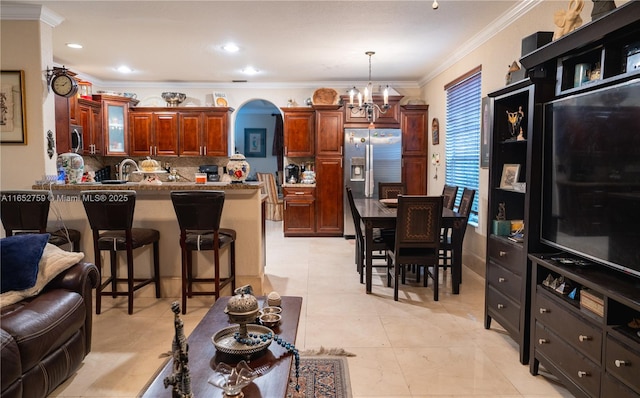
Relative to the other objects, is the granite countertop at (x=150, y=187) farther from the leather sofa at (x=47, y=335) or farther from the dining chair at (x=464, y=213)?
the dining chair at (x=464, y=213)

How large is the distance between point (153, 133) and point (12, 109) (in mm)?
3329

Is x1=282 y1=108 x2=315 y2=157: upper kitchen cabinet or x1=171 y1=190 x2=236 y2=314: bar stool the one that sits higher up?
x1=282 y1=108 x2=315 y2=157: upper kitchen cabinet

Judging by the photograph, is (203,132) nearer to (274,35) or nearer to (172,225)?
(274,35)

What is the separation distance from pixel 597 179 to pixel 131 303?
3.41 metres

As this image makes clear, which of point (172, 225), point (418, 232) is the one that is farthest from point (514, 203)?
point (172, 225)

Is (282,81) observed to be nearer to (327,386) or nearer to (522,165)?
(522,165)

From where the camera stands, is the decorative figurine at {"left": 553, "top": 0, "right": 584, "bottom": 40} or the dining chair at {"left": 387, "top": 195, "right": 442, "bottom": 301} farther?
the dining chair at {"left": 387, "top": 195, "right": 442, "bottom": 301}

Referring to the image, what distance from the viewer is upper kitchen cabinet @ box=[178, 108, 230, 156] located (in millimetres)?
7195

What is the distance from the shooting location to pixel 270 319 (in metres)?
2.12

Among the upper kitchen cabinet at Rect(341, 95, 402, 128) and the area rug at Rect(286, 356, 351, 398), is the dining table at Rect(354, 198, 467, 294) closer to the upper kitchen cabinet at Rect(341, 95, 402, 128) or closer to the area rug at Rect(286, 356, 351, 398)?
the area rug at Rect(286, 356, 351, 398)

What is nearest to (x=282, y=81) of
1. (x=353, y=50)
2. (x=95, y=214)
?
(x=353, y=50)

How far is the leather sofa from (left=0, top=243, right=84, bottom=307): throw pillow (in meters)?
0.03

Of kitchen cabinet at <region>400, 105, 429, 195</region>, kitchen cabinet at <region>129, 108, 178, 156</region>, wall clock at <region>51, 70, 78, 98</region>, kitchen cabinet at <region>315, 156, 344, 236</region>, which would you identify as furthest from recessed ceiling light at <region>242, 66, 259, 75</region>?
wall clock at <region>51, 70, 78, 98</region>

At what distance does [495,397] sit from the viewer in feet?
7.47
